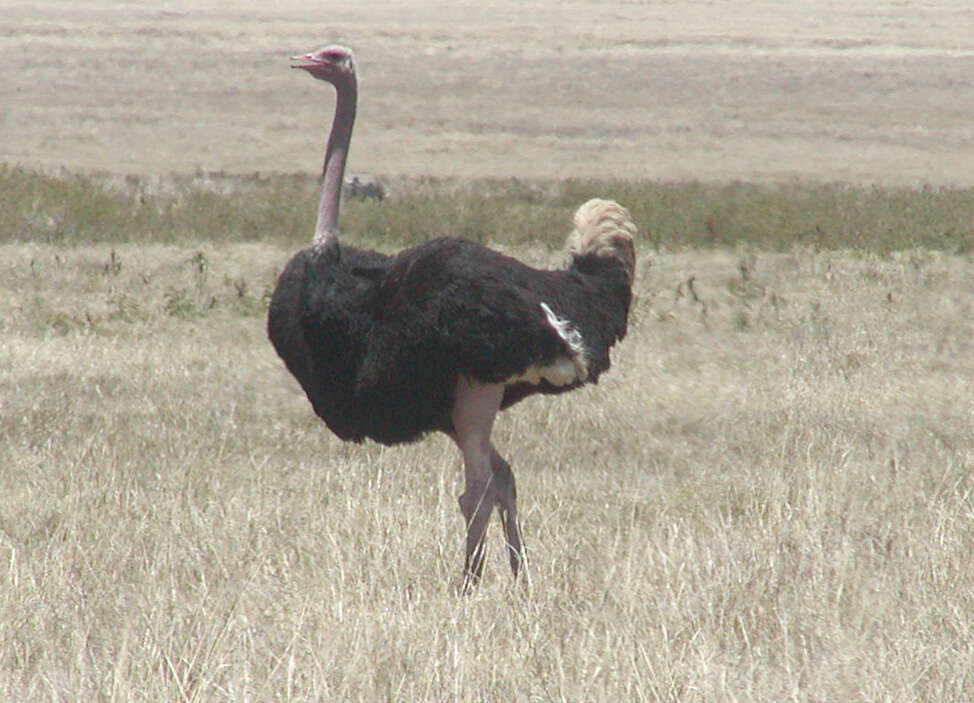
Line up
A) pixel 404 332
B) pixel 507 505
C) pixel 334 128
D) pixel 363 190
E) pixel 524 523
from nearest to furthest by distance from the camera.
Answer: pixel 404 332
pixel 507 505
pixel 334 128
pixel 524 523
pixel 363 190

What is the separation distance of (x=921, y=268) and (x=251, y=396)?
21.3 ft

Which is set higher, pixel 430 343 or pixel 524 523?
pixel 430 343

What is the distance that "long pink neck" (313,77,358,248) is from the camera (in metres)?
5.59

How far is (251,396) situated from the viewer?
873cm

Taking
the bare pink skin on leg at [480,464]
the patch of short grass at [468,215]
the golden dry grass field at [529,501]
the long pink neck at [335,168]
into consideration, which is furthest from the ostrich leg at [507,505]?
the patch of short grass at [468,215]

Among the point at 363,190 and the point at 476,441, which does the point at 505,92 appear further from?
the point at 476,441

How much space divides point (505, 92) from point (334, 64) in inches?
1558

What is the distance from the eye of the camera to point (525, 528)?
6.05 meters

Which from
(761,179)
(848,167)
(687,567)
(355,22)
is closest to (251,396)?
(687,567)

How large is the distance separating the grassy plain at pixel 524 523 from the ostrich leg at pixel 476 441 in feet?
0.66

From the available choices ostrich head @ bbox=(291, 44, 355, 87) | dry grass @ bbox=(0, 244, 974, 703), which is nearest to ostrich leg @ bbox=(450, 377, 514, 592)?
dry grass @ bbox=(0, 244, 974, 703)

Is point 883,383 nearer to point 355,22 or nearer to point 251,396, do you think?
point 251,396

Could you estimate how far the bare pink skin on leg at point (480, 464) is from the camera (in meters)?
5.51

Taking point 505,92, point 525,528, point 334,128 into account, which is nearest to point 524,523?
point 525,528
